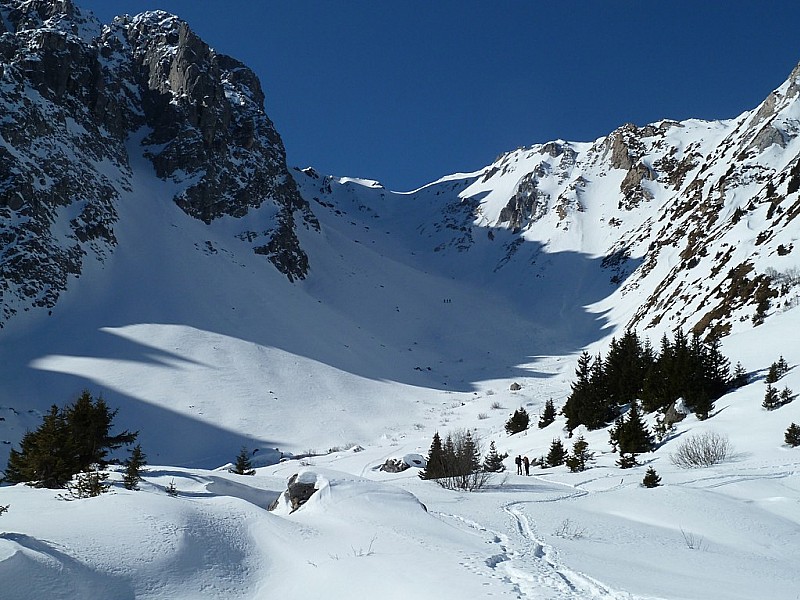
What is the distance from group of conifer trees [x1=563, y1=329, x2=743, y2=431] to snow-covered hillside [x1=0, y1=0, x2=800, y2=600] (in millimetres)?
1187

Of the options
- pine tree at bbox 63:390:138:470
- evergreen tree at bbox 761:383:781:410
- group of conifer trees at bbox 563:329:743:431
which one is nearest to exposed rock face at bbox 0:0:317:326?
pine tree at bbox 63:390:138:470

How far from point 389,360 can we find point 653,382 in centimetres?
4530

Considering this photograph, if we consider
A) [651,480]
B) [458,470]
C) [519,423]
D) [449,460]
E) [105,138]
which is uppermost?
[105,138]

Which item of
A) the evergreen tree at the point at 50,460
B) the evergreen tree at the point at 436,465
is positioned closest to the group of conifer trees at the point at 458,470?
the evergreen tree at the point at 436,465

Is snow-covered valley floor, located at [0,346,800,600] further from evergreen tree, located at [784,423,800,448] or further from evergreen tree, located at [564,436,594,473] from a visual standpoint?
evergreen tree, located at [564,436,594,473]

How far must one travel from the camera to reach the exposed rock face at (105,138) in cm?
5738

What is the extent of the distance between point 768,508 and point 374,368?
5202 centimetres

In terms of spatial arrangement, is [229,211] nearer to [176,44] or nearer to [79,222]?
[79,222]

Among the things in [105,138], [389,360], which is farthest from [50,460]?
[105,138]

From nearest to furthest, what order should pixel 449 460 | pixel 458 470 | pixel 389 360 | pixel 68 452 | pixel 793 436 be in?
pixel 68 452, pixel 793 436, pixel 458 470, pixel 449 460, pixel 389 360

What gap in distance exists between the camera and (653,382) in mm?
24000

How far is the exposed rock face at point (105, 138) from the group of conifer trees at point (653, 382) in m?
52.5

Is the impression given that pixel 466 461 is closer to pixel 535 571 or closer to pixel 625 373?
pixel 535 571

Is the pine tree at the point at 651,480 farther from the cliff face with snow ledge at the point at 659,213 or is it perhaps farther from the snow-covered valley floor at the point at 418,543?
the cliff face with snow ledge at the point at 659,213
